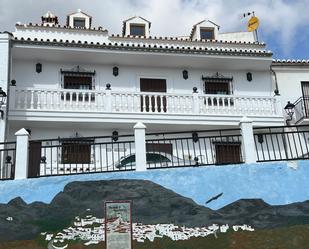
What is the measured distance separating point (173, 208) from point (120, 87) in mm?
7104

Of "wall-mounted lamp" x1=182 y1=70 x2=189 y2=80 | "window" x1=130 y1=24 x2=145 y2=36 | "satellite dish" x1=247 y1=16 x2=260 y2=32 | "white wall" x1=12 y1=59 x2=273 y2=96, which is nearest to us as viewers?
"white wall" x1=12 y1=59 x2=273 y2=96

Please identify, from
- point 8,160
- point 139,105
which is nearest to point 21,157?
point 8,160

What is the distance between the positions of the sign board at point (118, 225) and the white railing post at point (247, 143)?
3331mm

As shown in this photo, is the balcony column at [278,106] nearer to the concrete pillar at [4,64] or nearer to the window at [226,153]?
the window at [226,153]

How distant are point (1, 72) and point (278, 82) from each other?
34.1 ft

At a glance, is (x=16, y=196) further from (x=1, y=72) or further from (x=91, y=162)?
(x=1, y=72)

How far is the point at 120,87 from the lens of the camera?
16750 mm

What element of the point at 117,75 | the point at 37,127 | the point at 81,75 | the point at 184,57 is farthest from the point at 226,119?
the point at 37,127

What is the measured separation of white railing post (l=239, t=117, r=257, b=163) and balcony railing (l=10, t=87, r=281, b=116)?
393 cm

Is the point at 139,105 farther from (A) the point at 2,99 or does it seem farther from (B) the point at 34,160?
(B) the point at 34,160

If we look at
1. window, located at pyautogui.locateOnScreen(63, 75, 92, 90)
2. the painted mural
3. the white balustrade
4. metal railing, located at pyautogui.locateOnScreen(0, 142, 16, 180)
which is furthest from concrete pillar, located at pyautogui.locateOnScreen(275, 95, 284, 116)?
metal railing, located at pyautogui.locateOnScreen(0, 142, 16, 180)

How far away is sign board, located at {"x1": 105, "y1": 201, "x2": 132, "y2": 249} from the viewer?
10.2 m

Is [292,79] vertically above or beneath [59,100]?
above

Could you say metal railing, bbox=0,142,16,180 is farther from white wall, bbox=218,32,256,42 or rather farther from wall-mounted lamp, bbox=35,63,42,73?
white wall, bbox=218,32,256,42
